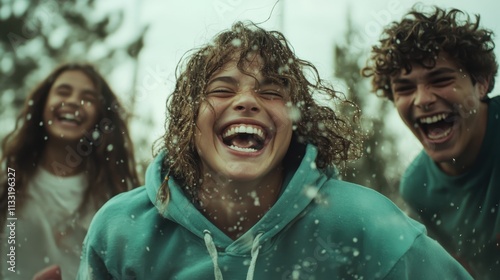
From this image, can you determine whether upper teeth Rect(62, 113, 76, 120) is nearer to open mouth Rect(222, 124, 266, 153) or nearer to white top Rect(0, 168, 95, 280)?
white top Rect(0, 168, 95, 280)

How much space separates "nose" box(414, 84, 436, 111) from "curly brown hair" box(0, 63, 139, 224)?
74cm

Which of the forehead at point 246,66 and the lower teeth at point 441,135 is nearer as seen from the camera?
the forehead at point 246,66

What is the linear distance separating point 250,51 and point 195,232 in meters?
0.38

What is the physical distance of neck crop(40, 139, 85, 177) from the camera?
1.71 meters

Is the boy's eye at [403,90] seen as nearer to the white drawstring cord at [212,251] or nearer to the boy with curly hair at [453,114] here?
the boy with curly hair at [453,114]

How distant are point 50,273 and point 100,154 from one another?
0.32m

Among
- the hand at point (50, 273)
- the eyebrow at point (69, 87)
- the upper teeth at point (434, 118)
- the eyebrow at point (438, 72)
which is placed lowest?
the hand at point (50, 273)

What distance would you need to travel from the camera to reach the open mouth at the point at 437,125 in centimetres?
163

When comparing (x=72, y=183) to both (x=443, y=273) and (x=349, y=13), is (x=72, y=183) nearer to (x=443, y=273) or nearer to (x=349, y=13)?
(x=349, y=13)

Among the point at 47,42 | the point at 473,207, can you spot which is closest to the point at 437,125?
the point at 473,207

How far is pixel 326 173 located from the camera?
1.39 m

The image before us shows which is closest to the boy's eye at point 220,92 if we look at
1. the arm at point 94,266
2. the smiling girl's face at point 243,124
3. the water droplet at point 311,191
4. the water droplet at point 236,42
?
the smiling girl's face at point 243,124

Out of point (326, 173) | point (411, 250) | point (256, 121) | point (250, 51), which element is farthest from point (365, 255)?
point (250, 51)

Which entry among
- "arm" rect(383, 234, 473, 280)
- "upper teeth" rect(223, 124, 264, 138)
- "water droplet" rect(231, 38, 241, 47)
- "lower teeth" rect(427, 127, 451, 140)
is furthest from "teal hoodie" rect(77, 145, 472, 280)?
"lower teeth" rect(427, 127, 451, 140)
